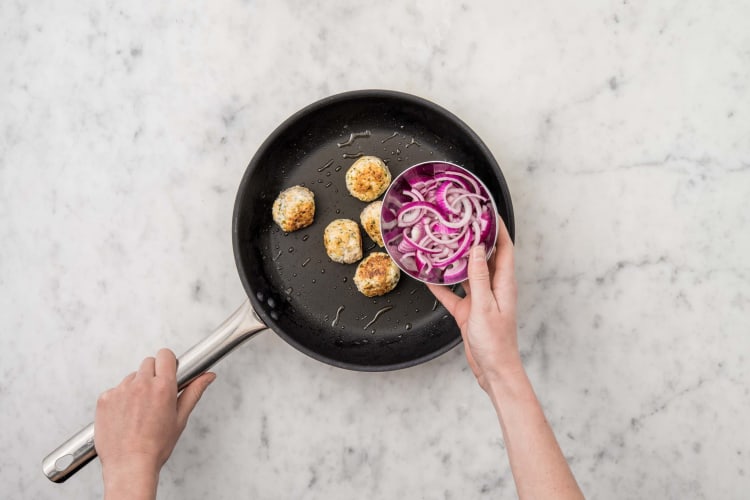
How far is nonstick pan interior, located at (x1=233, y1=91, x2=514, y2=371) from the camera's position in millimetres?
1623

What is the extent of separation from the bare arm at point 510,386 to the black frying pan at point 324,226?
0.82 feet

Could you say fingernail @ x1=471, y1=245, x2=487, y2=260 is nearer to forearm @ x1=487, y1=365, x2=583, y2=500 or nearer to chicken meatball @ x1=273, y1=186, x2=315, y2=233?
forearm @ x1=487, y1=365, x2=583, y2=500

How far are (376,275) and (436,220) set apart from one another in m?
0.23

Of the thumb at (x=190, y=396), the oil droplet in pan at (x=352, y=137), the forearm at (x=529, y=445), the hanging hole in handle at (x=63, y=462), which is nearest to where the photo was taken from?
the forearm at (x=529, y=445)

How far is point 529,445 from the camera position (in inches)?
51.6

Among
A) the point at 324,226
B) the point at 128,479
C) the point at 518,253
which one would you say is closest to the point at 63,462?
the point at 128,479

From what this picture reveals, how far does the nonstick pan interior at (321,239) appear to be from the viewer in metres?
1.62

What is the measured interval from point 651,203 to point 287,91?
1101 mm

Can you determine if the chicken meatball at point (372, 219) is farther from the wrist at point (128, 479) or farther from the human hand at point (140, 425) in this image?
the wrist at point (128, 479)

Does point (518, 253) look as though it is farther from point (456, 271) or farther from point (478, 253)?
point (478, 253)

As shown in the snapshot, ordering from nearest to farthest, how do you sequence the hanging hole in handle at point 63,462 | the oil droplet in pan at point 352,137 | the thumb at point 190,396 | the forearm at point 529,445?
the forearm at point 529,445 → the hanging hole in handle at point 63,462 → the thumb at point 190,396 → the oil droplet in pan at point 352,137

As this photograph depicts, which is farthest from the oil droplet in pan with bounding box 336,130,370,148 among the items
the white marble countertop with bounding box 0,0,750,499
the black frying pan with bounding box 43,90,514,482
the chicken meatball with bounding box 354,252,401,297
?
the chicken meatball with bounding box 354,252,401,297

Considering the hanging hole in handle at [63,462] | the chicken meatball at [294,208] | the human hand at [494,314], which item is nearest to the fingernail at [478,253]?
the human hand at [494,314]

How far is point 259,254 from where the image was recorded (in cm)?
166
